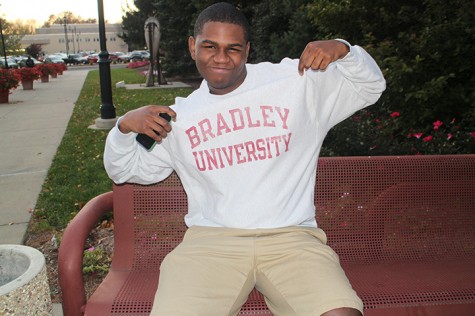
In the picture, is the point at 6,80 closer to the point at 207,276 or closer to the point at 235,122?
the point at 235,122

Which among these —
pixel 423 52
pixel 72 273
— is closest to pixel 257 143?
pixel 72 273

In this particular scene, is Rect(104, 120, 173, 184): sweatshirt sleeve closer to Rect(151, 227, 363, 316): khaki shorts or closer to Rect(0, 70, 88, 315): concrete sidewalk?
Rect(151, 227, 363, 316): khaki shorts

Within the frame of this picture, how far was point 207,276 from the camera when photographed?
7.64 feet

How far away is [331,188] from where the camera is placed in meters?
3.06

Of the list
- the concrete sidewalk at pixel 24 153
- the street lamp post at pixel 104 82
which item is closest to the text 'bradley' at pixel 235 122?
the concrete sidewalk at pixel 24 153

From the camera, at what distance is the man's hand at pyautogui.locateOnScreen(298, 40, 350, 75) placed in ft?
7.93

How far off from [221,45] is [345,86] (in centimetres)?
72

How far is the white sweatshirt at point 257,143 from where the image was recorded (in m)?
2.49

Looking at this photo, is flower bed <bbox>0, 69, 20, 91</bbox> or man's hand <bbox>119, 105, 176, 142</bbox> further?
flower bed <bbox>0, 69, 20, 91</bbox>

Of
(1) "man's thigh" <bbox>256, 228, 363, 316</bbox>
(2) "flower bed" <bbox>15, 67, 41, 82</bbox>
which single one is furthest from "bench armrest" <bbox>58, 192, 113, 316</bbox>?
(2) "flower bed" <bbox>15, 67, 41, 82</bbox>

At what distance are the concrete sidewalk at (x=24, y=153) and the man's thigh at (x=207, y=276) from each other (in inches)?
58.4

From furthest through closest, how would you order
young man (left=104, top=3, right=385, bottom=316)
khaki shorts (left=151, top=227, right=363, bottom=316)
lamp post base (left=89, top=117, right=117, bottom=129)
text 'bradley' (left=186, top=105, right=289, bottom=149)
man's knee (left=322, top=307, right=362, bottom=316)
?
lamp post base (left=89, top=117, right=117, bottom=129), text 'bradley' (left=186, top=105, right=289, bottom=149), young man (left=104, top=3, right=385, bottom=316), khaki shorts (left=151, top=227, right=363, bottom=316), man's knee (left=322, top=307, right=362, bottom=316)

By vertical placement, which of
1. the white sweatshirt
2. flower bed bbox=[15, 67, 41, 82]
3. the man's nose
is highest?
the man's nose

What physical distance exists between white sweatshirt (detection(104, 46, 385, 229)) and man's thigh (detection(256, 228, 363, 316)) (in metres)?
0.11
